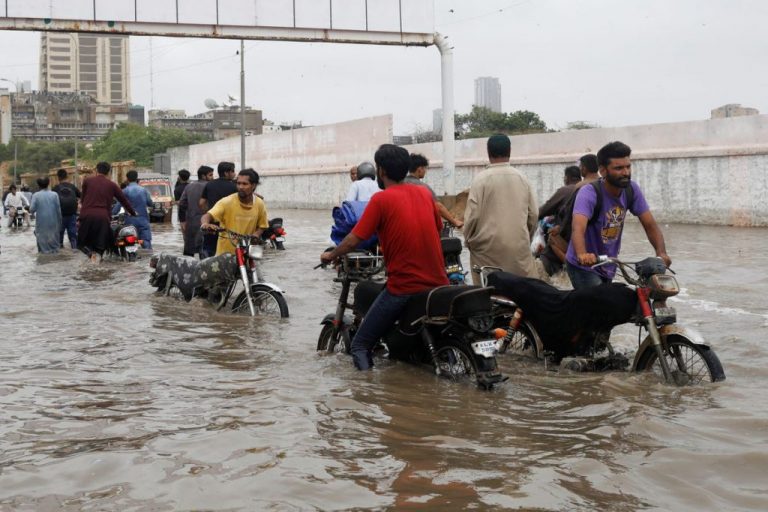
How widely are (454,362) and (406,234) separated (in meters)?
0.88

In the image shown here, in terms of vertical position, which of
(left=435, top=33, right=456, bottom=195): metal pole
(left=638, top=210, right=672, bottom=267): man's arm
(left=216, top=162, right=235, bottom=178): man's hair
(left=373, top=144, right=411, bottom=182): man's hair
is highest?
(left=435, top=33, right=456, bottom=195): metal pole

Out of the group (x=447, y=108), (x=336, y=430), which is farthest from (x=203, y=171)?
(x=447, y=108)

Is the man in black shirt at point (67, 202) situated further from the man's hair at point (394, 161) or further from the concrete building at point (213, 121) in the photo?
the concrete building at point (213, 121)

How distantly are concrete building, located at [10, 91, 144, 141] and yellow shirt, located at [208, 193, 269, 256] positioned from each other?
148 m

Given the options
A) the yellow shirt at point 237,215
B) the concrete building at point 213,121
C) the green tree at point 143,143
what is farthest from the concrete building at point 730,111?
the concrete building at point 213,121

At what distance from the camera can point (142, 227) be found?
18094 mm

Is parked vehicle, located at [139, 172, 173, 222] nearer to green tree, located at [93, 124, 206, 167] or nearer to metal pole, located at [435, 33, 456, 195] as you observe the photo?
metal pole, located at [435, 33, 456, 195]

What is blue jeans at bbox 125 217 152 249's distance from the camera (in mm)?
17984

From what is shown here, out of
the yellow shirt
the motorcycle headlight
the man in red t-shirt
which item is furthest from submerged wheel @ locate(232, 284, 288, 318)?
the man in red t-shirt

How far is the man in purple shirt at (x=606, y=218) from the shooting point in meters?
6.37

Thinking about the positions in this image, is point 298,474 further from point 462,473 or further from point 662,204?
point 662,204

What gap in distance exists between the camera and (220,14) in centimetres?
2250

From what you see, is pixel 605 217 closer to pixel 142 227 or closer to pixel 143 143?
pixel 142 227

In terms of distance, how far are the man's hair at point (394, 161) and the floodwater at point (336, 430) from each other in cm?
132
